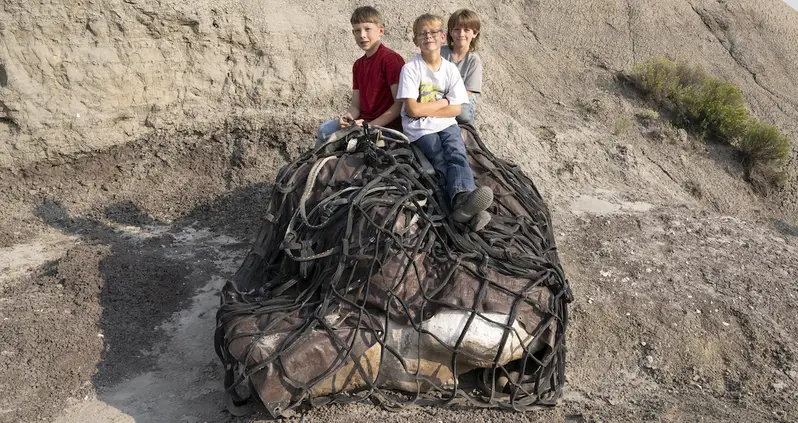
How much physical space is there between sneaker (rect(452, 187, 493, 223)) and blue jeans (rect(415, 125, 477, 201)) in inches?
2.7

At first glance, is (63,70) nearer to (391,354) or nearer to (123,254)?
(123,254)

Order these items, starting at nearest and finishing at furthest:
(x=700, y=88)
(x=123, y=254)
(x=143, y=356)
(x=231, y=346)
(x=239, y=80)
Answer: (x=231, y=346) → (x=143, y=356) → (x=123, y=254) → (x=239, y=80) → (x=700, y=88)

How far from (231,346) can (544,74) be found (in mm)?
6471

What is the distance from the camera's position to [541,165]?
23.5 ft

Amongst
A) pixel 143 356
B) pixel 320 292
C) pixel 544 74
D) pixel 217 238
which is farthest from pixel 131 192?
pixel 544 74

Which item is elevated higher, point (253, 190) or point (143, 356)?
point (253, 190)

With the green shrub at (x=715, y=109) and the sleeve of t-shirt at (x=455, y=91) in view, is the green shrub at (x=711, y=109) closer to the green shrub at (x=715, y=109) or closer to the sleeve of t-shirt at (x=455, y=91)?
the green shrub at (x=715, y=109)

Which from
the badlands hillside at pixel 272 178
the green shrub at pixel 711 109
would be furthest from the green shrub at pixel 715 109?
the badlands hillside at pixel 272 178

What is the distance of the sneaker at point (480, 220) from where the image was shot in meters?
3.92

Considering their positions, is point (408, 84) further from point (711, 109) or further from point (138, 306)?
point (711, 109)

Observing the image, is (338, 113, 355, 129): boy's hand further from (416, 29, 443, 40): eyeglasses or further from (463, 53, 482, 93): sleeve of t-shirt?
(463, 53, 482, 93): sleeve of t-shirt

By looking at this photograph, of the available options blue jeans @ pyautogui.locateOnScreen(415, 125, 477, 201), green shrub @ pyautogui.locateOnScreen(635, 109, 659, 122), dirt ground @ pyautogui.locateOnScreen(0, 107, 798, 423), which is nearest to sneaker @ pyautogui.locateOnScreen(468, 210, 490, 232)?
blue jeans @ pyautogui.locateOnScreen(415, 125, 477, 201)

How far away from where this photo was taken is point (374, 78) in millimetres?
4738

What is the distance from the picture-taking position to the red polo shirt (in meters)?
4.70
